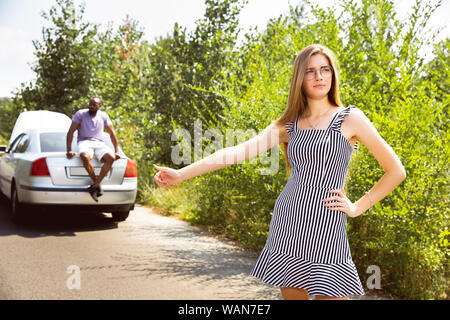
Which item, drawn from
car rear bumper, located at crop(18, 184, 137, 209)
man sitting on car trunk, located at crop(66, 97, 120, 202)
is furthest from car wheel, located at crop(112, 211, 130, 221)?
man sitting on car trunk, located at crop(66, 97, 120, 202)

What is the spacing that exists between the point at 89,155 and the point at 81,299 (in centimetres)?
378

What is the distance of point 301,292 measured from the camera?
7.85 feet

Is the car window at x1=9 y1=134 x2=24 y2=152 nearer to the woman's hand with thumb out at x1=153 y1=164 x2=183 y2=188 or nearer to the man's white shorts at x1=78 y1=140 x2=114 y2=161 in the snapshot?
the man's white shorts at x1=78 y1=140 x2=114 y2=161

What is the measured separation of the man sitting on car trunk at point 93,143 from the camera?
775cm

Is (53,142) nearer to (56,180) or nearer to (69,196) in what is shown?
(56,180)

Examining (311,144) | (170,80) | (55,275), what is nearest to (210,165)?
(311,144)

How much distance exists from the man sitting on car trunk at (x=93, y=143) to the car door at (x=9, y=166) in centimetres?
117

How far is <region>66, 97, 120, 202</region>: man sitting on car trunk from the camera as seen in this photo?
7754 mm

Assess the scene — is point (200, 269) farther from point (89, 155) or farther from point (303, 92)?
point (303, 92)

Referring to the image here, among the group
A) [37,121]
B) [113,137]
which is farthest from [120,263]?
[37,121]

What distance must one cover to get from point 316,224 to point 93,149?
6.43 m

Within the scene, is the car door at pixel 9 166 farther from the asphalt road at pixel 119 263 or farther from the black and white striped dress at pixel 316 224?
the black and white striped dress at pixel 316 224

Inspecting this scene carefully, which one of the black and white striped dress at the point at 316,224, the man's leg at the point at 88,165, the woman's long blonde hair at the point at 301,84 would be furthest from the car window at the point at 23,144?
the black and white striped dress at the point at 316,224

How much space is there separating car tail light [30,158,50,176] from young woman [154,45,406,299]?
5.68 meters
